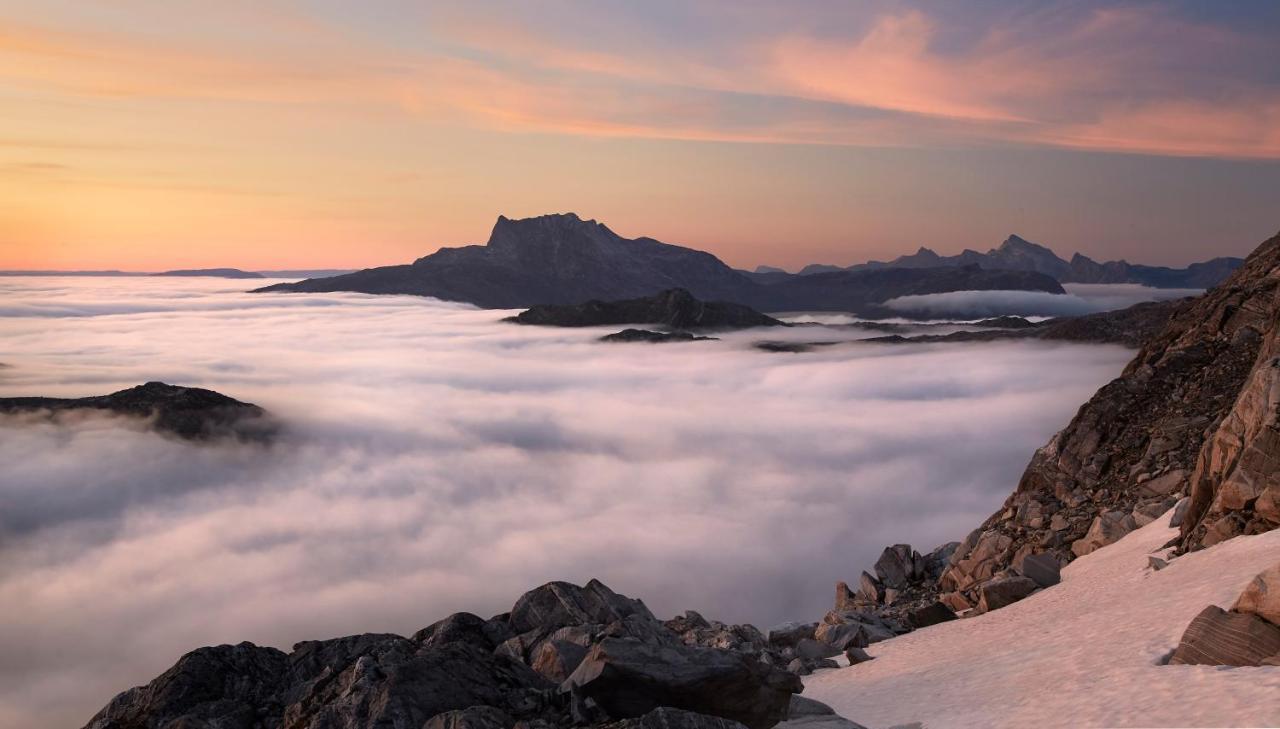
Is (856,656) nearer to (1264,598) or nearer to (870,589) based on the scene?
(1264,598)

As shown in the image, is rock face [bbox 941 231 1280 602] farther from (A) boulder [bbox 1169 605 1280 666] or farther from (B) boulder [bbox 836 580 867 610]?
(A) boulder [bbox 1169 605 1280 666]

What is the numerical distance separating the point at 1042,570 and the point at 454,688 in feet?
95.4

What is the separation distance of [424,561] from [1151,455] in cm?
16849

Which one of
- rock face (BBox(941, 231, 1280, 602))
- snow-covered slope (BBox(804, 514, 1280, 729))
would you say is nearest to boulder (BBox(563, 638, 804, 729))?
snow-covered slope (BBox(804, 514, 1280, 729))

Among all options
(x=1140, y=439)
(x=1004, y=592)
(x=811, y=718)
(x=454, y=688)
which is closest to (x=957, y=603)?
(x=1004, y=592)

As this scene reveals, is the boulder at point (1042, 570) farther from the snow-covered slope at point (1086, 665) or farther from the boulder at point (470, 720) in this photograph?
the boulder at point (470, 720)

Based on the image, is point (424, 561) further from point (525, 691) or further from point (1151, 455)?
point (525, 691)

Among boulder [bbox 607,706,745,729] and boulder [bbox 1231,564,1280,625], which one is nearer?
boulder [bbox 607,706,745,729]

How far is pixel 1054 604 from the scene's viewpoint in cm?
3381

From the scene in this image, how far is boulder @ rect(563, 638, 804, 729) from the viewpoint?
67.0 ft

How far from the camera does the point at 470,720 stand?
18406 millimetres

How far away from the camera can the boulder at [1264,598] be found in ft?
65.6

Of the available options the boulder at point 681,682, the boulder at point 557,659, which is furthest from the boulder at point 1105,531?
the boulder at point 557,659

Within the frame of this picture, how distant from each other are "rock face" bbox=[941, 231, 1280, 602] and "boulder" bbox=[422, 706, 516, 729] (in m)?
29.7
